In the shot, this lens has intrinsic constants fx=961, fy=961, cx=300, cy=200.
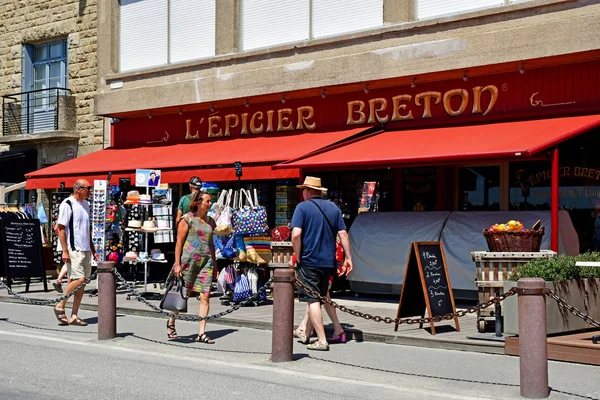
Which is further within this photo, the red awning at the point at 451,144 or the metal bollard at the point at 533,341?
the red awning at the point at 451,144

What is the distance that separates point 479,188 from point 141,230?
5.78 m

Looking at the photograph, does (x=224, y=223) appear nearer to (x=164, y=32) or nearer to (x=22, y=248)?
(x=22, y=248)

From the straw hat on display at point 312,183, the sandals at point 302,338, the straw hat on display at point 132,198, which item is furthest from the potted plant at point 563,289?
the straw hat on display at point 132,198

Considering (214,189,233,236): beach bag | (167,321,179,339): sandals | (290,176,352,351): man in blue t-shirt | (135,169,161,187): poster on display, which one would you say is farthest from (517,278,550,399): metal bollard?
(135,169,161,187): poster on display

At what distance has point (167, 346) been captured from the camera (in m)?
10.8

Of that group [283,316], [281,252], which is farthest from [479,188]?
[283,316]

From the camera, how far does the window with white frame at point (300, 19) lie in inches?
659

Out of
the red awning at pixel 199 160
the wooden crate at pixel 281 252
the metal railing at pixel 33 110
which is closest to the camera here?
the wooden crate at pixel 281 252

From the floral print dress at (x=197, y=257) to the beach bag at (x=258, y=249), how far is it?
397 cm

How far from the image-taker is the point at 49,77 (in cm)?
2405

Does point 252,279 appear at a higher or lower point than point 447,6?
lower

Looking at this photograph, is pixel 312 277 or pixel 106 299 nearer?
pixel 312 277

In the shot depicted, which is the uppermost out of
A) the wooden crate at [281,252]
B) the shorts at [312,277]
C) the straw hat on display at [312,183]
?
the straw hat on display at [312,183]

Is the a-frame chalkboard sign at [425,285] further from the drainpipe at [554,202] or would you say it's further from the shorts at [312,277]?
the drainpipe at [554,202]
